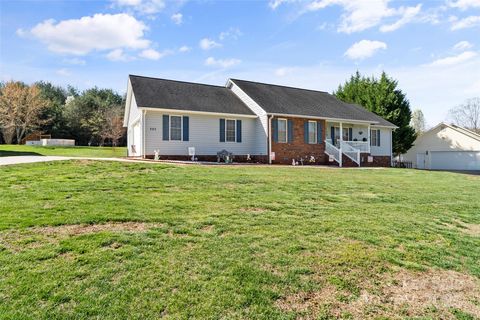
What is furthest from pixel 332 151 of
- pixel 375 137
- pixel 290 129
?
pixel 375 137

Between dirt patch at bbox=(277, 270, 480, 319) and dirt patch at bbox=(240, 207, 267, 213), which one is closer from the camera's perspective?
dirt patch at bbox=(277, 270, 480, 319)

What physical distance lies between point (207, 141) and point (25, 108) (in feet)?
85.1

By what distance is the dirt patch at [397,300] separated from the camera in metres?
3.09

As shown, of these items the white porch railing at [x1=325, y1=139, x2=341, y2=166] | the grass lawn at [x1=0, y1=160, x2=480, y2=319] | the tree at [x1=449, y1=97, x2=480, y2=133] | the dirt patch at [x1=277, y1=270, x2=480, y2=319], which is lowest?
the dirt patch at [x1=277, y1=270, x2=480, y2=319]

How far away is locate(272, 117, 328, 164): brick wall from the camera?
1847 cm

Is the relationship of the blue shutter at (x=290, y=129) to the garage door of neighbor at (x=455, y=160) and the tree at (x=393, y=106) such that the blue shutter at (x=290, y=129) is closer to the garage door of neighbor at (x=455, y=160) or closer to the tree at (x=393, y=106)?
the tree at (x=393, y=106)

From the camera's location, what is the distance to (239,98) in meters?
→ 20.7

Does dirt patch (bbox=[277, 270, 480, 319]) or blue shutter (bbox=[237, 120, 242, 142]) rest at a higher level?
blue shutter (bbox=[237, 120, 242, 142])

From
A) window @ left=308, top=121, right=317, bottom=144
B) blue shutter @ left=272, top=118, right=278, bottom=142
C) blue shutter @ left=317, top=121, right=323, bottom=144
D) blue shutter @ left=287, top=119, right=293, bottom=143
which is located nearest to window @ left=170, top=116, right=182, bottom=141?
blue shutter @ left=272, top=118, right=278, bottom=142

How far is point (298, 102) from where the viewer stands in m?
21.5

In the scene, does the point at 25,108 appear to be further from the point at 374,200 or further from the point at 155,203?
the point at 374,200

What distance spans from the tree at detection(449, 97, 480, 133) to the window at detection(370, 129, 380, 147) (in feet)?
131

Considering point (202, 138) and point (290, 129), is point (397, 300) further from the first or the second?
point (290, 129)

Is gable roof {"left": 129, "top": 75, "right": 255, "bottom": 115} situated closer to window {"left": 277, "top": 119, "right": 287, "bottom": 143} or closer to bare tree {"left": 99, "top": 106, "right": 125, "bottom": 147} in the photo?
window {"left": 277, "top": 119, "right": 287, "bottom": 143}
